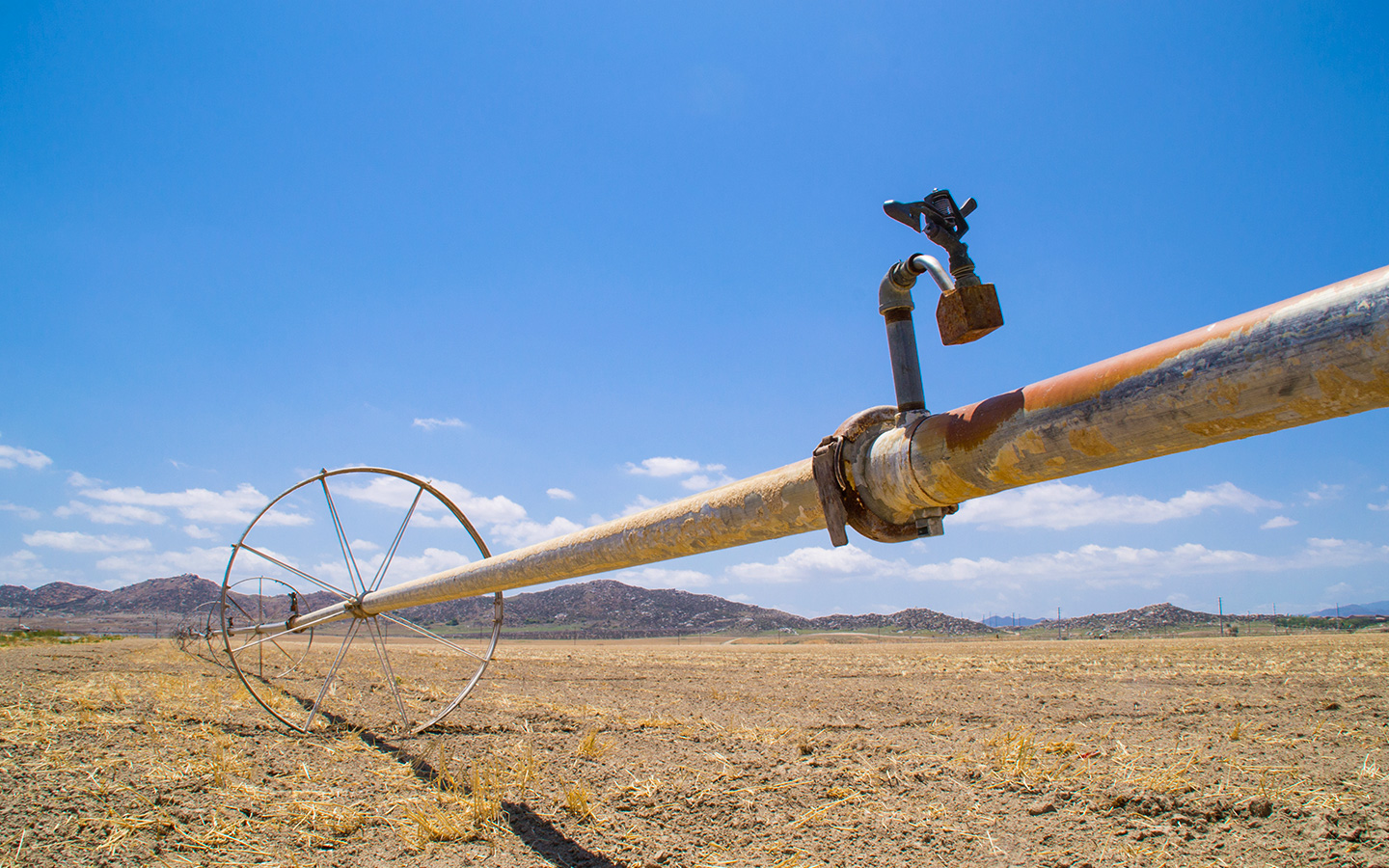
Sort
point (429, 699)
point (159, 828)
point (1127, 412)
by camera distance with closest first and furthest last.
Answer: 1. point (1127, 412)
2. point (159, 828)
3. point (429, 699)

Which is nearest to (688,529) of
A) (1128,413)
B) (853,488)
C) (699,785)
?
(853,488)

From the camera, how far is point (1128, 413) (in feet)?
5.14

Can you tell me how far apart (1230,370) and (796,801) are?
4.67m

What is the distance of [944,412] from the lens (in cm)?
208

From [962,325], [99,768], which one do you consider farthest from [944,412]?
[99,768]

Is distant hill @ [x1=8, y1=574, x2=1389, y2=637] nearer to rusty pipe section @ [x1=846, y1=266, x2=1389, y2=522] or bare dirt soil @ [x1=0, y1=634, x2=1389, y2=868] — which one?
bare dirt soil @ [x1=0, y1=634, x2=1389, y2=868]

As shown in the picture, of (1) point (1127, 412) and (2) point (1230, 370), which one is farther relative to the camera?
(1) point (1127, 412)

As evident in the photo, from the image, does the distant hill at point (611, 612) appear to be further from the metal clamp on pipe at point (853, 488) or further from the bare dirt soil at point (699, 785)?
the metal clamp on pipe at point (853, 488)

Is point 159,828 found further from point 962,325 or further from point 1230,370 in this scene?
point 1230,370

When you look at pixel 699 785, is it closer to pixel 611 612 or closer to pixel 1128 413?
pixel 1128 413

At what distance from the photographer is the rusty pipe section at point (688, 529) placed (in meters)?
2.50

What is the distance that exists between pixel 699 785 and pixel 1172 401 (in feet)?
16.3

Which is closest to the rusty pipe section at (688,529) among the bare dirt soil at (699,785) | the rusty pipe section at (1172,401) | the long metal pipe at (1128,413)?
the long metal pipe at (1128,413)

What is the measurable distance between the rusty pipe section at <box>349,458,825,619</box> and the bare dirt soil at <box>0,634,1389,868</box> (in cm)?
178
